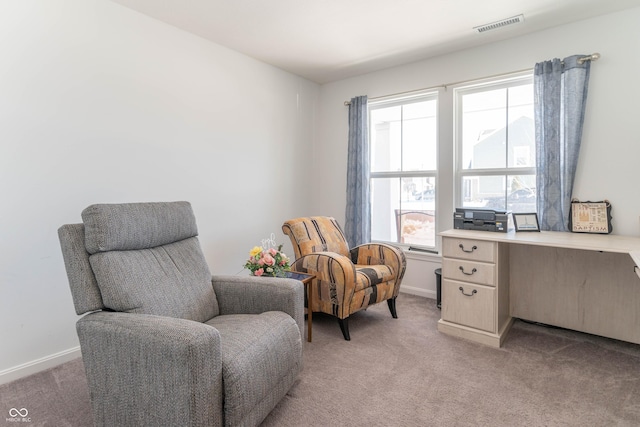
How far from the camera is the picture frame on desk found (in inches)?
103

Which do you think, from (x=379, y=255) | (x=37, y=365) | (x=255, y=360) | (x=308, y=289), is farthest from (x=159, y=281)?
(x=379, y=255)

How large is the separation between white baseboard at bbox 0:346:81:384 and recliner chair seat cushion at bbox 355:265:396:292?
1.98 metres

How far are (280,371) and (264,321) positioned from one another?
238mm

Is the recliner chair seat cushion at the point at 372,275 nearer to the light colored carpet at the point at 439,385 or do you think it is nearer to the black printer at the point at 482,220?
the light colored carpet at the point at 439,385

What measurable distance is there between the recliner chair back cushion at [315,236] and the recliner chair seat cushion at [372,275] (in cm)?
39

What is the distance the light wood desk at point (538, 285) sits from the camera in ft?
7.59

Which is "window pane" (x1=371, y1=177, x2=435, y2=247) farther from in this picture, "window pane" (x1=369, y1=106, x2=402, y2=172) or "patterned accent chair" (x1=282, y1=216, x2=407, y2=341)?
"patterned accent chair" (x1=282, y1=216, x2=407, y2=341)

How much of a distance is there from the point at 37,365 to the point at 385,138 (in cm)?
352

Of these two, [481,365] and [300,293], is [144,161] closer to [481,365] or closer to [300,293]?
[300,293]

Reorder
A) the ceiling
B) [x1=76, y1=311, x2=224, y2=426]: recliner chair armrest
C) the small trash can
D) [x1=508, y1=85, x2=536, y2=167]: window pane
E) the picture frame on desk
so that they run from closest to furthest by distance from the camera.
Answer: [x1=76, y1=311, x2=224, y2=426]: recliner chair armrest, the ceiling, the picture frame on desk, [x1=508, y1=85, x2=536, y2=167]: window pane, the small trash can

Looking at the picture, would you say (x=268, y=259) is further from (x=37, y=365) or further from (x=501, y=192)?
(x=501, y=192)

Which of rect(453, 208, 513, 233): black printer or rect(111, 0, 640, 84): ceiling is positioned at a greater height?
rect(111, 0, 640, 84): ceiling

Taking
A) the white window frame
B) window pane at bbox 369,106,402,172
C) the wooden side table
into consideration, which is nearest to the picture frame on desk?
the white window frame

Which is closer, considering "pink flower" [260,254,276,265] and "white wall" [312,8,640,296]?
"pink flower" [260,254,276,265]
